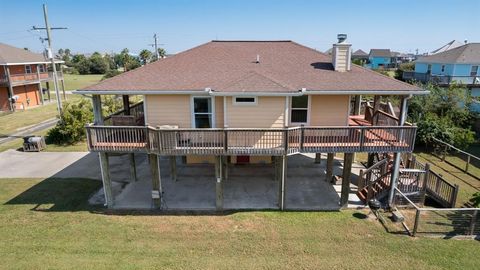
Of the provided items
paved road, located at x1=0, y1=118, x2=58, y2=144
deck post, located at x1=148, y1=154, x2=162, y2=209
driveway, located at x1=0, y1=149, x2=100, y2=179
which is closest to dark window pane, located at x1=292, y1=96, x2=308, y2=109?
deck post, located at x1=148, y1=154, x2=162, y2=209

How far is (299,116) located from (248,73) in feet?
9.68

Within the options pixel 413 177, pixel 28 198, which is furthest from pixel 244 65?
pixel 28 198

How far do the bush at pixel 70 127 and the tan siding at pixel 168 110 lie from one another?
505 inches

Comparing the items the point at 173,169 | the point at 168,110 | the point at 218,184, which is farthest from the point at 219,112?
the point at 173,169

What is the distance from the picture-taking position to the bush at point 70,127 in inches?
919

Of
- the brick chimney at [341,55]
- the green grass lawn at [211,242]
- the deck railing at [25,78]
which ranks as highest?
the brick chimney at [341,55]

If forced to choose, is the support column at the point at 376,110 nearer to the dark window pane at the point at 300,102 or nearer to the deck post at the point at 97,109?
the dark window pane at the point at 300,102

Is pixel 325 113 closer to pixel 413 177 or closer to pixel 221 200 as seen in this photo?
pixel 413 177

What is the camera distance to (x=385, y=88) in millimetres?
12484

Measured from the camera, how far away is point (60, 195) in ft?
48.2

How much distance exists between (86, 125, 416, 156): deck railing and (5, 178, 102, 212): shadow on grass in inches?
122

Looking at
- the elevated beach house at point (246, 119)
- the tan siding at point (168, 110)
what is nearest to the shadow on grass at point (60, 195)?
the elevated beach house at point (246, 119)

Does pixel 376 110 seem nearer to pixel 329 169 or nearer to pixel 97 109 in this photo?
pixel 329 169

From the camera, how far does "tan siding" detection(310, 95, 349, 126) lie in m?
13.5
